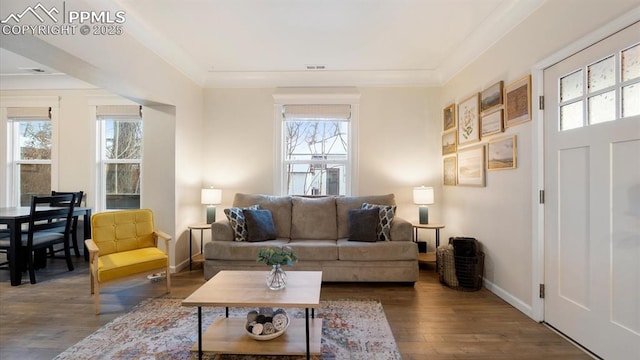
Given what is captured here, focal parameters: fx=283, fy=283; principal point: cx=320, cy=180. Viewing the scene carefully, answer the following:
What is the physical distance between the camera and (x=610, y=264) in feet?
5.75

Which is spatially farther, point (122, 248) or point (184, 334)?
point (122, 248)

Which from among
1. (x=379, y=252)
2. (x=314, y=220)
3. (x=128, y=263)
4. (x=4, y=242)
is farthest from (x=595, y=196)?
(x=4, y=242)

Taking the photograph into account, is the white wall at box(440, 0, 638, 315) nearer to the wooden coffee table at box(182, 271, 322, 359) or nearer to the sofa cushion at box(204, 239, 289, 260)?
the wooden coffee table at box(182, 271, 322, 359)

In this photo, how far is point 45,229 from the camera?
3348 mm

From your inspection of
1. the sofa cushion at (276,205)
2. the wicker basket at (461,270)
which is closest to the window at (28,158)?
the sofa cushion at (276,205)

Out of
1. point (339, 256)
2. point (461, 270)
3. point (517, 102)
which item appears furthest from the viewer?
point (339, 256)

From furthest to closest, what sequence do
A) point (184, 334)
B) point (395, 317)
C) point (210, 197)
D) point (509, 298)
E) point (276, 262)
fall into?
point (210, 197)
point (509, 298)
point (395, 317)
point (184, 334)
point (276, 262)

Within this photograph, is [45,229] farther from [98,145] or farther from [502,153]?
[502,153]

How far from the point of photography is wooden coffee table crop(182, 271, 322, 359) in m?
1.75

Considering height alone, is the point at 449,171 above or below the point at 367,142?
below

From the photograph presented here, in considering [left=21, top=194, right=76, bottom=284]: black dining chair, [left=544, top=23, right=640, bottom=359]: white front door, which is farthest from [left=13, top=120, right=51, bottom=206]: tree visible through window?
[left=544, top=23, right=640, bottom=359]: white front door

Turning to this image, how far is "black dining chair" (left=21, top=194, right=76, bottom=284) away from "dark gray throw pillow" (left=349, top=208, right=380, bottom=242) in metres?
3.53

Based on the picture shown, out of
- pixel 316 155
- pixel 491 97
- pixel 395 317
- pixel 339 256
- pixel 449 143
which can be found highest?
pixel 491 97

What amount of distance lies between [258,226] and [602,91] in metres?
3.20
